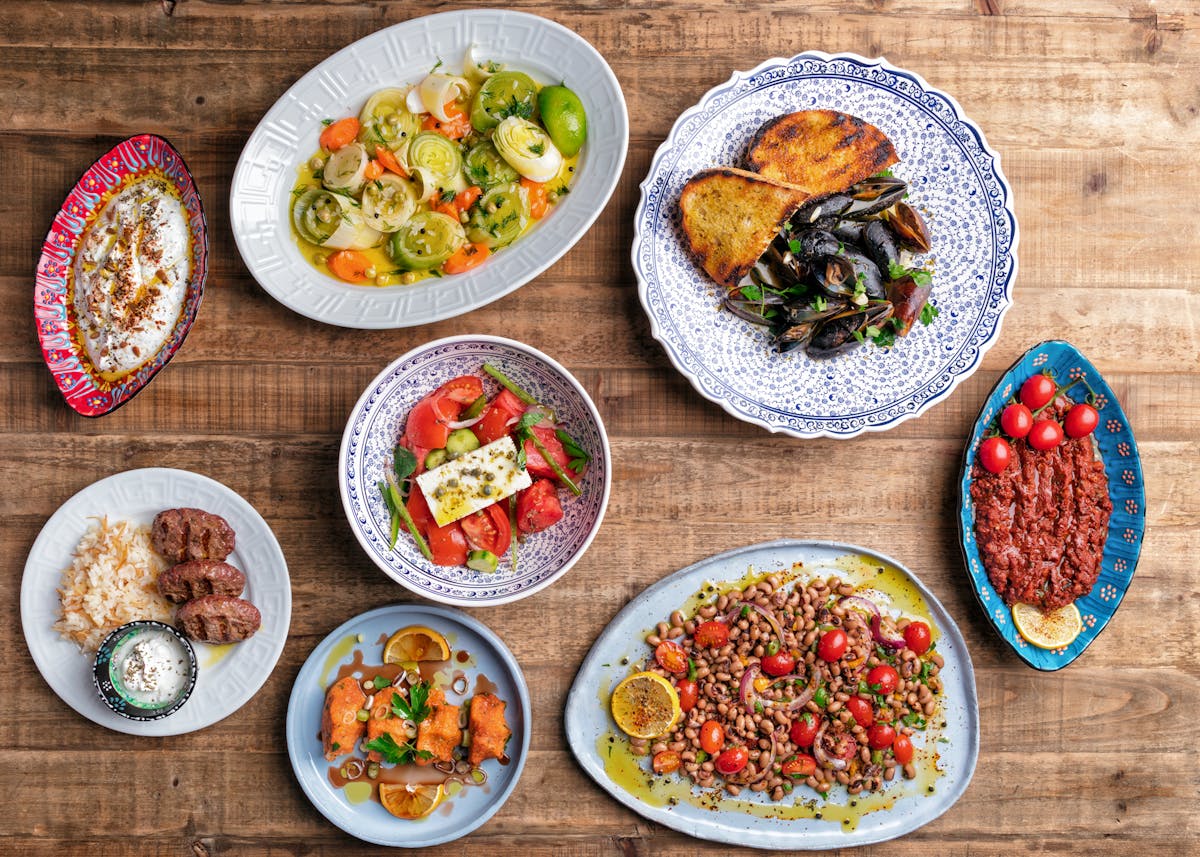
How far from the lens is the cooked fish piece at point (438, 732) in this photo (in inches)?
120

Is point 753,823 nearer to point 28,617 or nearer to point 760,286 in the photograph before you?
→ point 760,286

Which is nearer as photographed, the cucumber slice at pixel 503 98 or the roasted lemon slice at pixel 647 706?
the cucumber slice at pixel 503 98

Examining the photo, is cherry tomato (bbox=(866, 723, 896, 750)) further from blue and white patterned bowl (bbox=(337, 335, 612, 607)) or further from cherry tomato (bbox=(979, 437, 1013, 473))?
blue and white patterned bowl (bbox=(337, 335, 612, 607))

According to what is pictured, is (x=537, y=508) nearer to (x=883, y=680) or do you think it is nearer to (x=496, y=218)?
(x=496, y=218)

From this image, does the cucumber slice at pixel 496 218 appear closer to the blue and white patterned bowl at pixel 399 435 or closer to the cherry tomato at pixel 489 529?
the blue and white patterned bowl at pixel 399 435

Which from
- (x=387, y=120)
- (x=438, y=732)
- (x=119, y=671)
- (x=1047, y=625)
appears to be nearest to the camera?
(x=119, y=671)

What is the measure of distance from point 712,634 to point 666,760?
0.52 metres

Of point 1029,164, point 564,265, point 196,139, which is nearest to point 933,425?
point 1029,164

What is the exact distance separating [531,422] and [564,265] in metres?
0.63

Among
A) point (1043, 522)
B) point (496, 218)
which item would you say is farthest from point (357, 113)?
point (1043, 522)

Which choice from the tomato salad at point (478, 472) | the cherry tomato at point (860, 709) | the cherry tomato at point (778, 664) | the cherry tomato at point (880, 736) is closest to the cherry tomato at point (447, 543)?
the tomato salad at point (478, 472)

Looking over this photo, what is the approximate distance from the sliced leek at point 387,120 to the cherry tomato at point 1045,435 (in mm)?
2589

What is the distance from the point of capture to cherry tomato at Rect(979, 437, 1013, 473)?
10.2 feet

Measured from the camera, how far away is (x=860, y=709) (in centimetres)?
315
